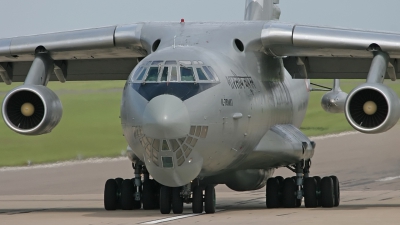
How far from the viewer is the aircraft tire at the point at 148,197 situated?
54.2 feet

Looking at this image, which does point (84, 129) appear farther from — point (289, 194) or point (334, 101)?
point (289, 194)

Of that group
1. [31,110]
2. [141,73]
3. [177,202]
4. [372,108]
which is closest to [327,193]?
[372,108]

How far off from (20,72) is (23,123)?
3.27m

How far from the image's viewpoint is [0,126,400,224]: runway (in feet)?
45.4

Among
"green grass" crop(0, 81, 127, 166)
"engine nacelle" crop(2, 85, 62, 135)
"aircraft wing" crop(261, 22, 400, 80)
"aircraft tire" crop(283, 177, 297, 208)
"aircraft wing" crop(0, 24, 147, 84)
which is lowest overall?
"aircraft tire" crop(283, 177, 297, 208)

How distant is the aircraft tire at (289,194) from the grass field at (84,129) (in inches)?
588

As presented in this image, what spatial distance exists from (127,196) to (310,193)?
9.86ft

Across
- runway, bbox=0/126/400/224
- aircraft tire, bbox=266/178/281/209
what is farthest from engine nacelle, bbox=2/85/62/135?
aircraft tire, bbox=266/178/281/209

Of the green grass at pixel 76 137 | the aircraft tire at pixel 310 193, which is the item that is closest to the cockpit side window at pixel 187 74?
the aircraft tire at pixel 310 193

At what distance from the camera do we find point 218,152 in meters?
14.5

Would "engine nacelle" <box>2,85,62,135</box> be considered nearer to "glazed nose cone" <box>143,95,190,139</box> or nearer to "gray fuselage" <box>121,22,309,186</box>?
"gray fuselage" <box>121,22,309,186</box>

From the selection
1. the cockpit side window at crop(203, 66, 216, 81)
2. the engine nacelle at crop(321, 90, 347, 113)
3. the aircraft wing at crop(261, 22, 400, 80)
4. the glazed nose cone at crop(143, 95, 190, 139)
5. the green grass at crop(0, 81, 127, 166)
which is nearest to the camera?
the glazed nose cone at crop(143, 95, 190, 139)

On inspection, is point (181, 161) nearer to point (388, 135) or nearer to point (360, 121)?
point (360, 121)

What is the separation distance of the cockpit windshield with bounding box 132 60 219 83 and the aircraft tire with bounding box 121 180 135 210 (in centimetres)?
279
